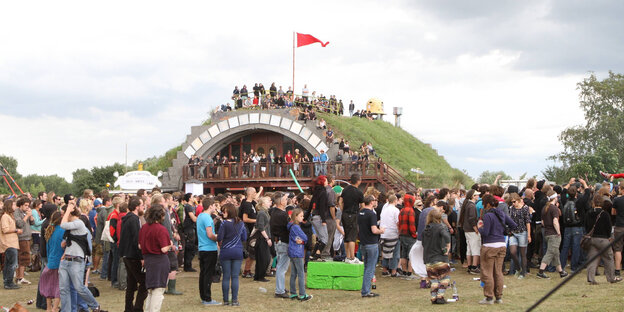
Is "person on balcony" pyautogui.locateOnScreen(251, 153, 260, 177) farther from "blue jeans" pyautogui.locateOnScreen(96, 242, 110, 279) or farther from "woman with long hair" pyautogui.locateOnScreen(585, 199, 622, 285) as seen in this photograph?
"woman with long hair" pyautogui.locateOnScreen(585, 199, 622, 285)

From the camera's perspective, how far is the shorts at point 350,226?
12.1 metres

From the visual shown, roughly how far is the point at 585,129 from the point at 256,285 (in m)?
42.0

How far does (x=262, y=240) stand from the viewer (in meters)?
13.1

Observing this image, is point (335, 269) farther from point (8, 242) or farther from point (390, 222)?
point (8, 242)

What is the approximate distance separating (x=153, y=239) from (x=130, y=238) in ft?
3.07

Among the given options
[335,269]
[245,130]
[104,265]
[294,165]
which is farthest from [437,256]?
[245,130]

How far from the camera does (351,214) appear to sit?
40.0 feet

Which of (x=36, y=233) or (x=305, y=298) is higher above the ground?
(x=36, y=233)

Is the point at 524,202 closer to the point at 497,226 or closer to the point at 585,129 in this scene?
the point at 497,226


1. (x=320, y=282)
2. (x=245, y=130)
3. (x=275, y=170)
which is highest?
(x=245, y=130)

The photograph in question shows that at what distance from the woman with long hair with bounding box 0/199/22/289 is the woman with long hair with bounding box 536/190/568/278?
10.6 m

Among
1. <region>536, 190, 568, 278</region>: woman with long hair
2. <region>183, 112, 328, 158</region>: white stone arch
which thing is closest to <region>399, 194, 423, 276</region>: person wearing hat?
<region>536, 190, 568, 278</region>: woman with long hair

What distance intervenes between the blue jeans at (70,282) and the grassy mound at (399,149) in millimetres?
30367

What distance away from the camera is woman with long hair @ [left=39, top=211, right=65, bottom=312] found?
954 cm
